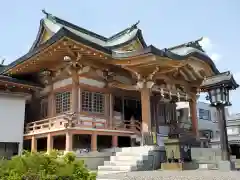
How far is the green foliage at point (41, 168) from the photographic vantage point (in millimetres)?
5771

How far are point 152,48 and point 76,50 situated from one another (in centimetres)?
387

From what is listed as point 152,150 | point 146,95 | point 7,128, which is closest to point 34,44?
point 7,128

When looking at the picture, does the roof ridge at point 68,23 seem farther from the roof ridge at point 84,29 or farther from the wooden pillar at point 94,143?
the wooden pillar at point 94,143

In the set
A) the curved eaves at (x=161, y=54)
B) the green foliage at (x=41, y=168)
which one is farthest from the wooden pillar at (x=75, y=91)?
the green foliage at (x=41, y=168)

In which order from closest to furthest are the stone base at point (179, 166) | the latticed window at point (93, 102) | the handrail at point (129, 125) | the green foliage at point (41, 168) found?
the green foliage at point (41, 168)
the stone base at point (179, 166)
the latticed window at point (93, 102)
the handrail at point (129, 125)

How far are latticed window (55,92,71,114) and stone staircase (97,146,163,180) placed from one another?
451 cm

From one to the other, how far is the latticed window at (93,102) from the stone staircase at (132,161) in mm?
→ 3602

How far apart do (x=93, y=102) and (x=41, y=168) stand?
997 cm

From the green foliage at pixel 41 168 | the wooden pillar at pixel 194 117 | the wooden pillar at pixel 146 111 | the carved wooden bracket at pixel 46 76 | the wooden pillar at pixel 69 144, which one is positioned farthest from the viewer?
the wooden pillar at pixel 194 117

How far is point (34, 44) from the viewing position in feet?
68.3

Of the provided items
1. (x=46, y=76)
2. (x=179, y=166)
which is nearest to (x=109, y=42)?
(x=46, y=76)

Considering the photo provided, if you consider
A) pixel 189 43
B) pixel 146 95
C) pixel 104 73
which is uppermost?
pixel 189 43

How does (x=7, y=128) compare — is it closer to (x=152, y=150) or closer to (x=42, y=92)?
(x=42, y=92)

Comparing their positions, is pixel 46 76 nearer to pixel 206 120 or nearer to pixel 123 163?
pixel 123 163
